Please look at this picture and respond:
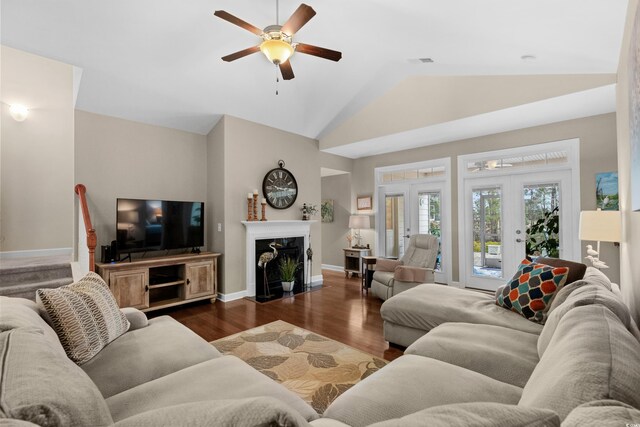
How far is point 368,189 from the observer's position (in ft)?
21.2

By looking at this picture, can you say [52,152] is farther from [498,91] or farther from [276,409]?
Answer: [498,91]

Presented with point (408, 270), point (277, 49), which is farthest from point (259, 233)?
point (277, 49)

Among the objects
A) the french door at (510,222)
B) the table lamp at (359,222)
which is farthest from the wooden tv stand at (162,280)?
the french door at (510,222)

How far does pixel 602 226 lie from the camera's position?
2.59 metres

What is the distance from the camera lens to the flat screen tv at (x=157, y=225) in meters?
3.70

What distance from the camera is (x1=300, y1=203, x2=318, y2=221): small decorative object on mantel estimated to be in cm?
549

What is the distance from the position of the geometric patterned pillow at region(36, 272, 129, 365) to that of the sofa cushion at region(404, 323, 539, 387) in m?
1.76

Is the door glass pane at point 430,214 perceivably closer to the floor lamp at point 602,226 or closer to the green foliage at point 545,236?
the green foliage at point 545,236

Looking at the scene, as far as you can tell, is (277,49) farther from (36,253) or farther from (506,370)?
(36,253)

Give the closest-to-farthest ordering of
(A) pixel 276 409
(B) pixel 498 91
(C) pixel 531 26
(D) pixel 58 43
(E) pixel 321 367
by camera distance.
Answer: (A) pixel 276 409, (C) pixel 531 26, (E) pixel 321 367, (D) pixel 58 43, (B) pixel 498 91

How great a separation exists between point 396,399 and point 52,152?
3.85 meters

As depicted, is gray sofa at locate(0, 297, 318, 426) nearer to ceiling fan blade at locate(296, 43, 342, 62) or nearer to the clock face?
ceiling fan blade at locate(296, 43, 342, 62)

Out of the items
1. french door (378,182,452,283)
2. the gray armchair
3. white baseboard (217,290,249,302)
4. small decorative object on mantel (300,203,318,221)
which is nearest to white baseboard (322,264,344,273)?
french door (378,182,452,283)

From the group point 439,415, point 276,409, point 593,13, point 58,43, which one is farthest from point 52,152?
point 593,13
